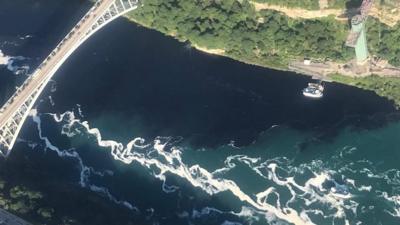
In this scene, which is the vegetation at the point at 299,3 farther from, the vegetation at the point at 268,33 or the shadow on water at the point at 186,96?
the shadow on water at the point at 186,96

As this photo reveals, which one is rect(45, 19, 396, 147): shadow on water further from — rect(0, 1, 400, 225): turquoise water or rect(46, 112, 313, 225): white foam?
rect(46, 112, 313, 225): white foam

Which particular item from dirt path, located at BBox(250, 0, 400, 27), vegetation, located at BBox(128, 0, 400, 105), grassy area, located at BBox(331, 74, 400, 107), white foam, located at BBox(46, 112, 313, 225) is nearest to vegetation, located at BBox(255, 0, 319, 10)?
vegetation, located at BBox(128, 0, 400, 105)

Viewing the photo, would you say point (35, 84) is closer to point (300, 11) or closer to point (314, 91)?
point (314, 91)

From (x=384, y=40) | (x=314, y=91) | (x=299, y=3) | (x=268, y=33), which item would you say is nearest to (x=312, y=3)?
(x=299, y=3)

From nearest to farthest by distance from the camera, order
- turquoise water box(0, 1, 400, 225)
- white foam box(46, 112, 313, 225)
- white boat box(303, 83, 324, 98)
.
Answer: white foam box(46, 112, 313, 225)
turquoise water box(0, 1, 400, 225)
white boat box(303, 83, 324, 98)

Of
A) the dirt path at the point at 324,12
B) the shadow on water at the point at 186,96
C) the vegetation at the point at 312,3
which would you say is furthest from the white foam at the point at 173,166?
the vegetation at the point at 312,3

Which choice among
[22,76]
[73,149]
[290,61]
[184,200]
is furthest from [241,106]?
[22,76]
